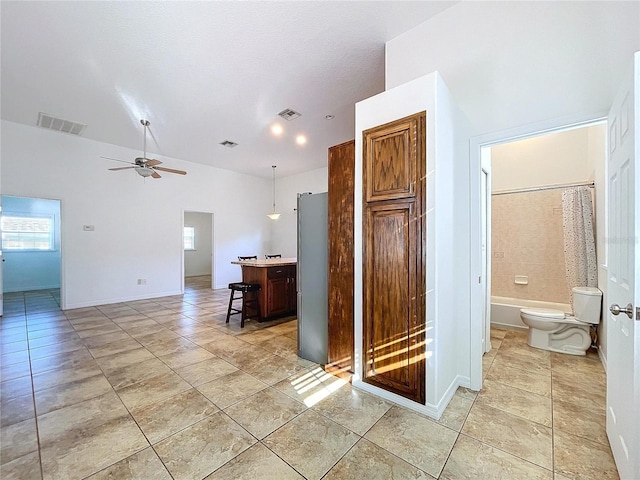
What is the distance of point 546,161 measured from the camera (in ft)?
13.4

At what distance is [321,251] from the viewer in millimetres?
2846

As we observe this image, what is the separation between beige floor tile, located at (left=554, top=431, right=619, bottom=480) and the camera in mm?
1448

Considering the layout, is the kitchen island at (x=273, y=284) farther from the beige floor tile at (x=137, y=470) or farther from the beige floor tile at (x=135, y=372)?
the beige floor tile at (x=137, y=470)

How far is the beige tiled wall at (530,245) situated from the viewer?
399cm

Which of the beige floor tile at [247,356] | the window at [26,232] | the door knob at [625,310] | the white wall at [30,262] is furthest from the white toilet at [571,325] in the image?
the window at [26,232]

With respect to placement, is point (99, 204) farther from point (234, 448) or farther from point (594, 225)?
point (594, 225)

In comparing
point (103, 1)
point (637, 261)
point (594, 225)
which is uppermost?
point (103, 1)

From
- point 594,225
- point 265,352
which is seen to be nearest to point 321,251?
point 265,352

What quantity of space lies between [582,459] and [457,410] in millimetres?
666

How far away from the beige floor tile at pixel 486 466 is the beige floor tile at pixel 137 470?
153cm

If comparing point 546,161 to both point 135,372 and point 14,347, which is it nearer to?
point 135,372

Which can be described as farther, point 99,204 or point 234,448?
point 99,204

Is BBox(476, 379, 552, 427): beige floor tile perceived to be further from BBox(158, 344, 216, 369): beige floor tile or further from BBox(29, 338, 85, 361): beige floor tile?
→ BBox(29, 338, 85, 361): beige floor tile

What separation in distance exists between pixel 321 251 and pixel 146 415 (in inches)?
76.1
